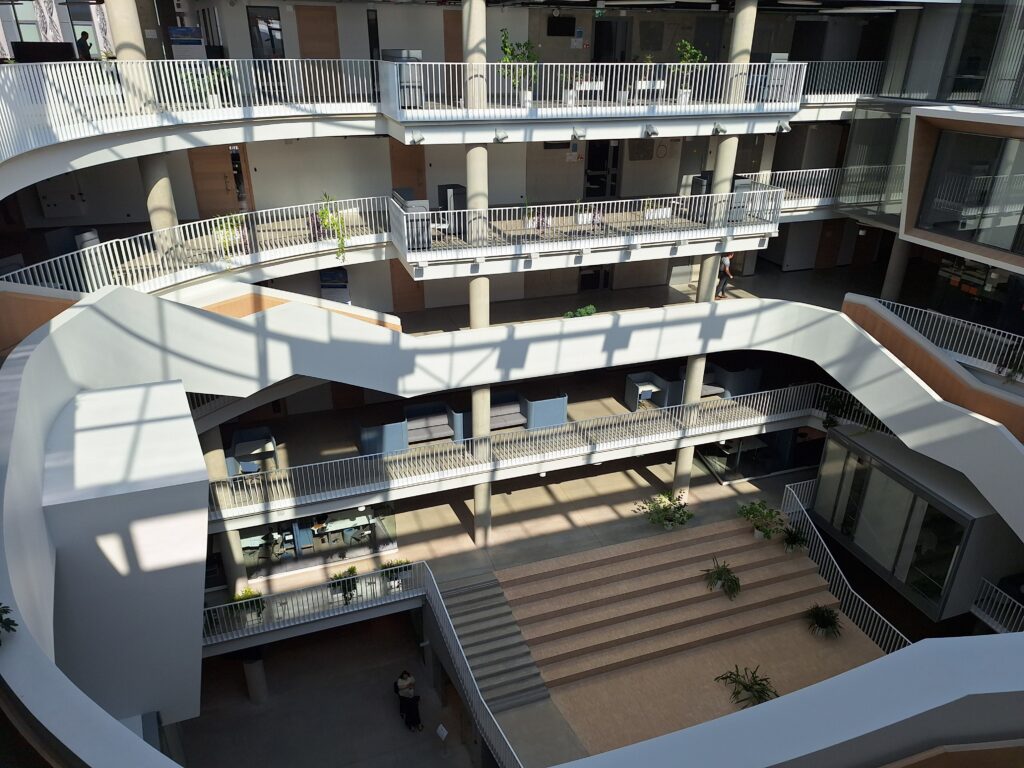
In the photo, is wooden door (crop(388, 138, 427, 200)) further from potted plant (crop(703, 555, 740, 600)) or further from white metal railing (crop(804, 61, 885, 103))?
potted plant (crop(703, 555, 740, 600))

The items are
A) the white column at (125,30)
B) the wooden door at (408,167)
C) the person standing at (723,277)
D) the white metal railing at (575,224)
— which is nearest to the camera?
the white column at (125,30)

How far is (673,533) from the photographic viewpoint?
18875 mm

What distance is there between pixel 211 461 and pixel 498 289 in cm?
936

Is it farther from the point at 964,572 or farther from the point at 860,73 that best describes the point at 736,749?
the point at 860,73

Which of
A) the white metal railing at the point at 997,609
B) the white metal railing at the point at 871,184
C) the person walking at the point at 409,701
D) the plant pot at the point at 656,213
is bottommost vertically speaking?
the person walking at the point at 409,701

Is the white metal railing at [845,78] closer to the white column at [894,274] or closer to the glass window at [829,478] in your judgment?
the white column at [894,274]

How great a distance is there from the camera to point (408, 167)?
18672 mm

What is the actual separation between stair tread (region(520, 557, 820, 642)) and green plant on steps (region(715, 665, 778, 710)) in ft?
6.17

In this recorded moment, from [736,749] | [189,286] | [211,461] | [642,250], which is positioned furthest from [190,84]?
[736,749]

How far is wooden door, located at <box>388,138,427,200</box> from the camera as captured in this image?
18.4 metres

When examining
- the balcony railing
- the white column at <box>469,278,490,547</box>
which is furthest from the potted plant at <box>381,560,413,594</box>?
the white column at <box>469,278,490,547</box>

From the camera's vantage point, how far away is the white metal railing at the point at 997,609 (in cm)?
1466

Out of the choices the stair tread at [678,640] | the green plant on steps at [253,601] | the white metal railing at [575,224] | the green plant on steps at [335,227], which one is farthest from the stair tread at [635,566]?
the green plant on steps at [335,227]

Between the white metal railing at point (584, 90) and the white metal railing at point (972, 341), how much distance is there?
593 centimetres
